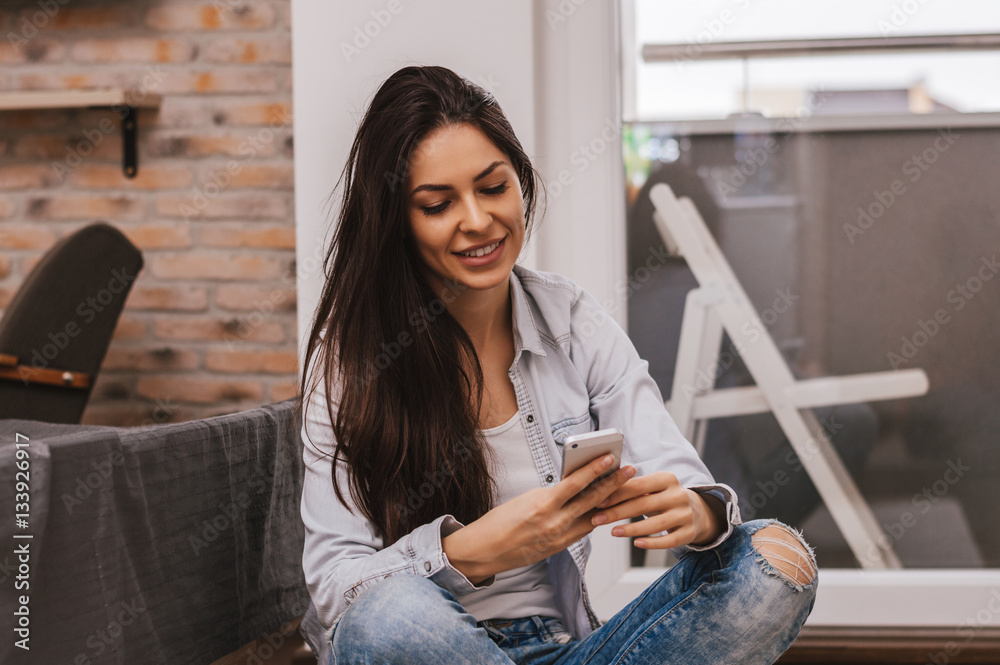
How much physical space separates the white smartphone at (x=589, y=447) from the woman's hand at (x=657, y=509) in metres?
0.06

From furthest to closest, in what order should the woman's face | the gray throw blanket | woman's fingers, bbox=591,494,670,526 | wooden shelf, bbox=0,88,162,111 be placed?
wooden shelf, bbox=0,88,162,111 → the woman's face → woman's fingers, bbox=591,494,670,526 → the gray throw blanket

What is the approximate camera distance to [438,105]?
1.03 meters

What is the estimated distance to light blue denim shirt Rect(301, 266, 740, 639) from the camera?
933mm

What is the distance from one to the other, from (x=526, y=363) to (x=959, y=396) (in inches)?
40.4

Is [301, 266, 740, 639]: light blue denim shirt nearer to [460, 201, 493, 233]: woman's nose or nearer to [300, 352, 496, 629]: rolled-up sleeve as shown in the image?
[300, 352, 496, 629]: rolled-up sleeve

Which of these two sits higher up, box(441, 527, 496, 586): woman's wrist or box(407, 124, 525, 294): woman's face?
box(407, 124, 525, 294): woman's face

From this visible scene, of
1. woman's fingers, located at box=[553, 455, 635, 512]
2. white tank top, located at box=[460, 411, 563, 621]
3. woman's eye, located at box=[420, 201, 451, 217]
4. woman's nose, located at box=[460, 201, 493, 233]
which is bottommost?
white tank top, located at box=[460, 411, 563, 621]

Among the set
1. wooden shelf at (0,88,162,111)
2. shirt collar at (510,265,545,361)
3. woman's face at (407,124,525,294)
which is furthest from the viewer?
wooden shelf at (0,88,162,111)

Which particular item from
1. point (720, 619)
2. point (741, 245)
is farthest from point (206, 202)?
point (720, 619)

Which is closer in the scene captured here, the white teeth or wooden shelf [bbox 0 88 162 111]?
the white teeth

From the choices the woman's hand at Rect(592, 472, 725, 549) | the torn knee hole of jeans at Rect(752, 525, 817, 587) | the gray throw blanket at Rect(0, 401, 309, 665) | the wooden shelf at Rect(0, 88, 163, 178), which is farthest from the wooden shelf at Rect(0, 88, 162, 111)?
the torn knee hole of jeans at Rect(752, 525, 817, 587)

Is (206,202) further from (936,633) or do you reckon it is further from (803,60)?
(936,633)

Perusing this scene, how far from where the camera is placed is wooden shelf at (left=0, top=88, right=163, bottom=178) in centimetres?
172

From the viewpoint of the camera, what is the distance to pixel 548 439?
1.09 meters
